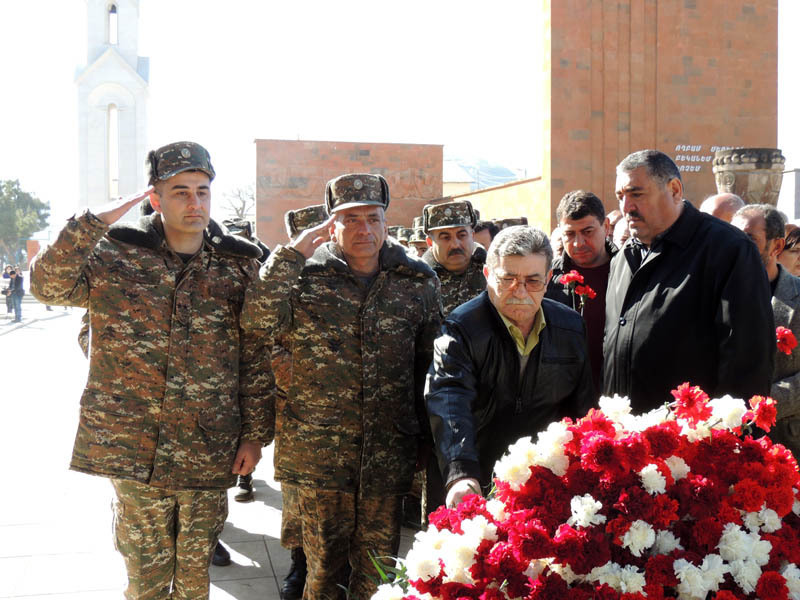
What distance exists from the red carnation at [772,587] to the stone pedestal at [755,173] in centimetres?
1427

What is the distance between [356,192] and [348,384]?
804mm

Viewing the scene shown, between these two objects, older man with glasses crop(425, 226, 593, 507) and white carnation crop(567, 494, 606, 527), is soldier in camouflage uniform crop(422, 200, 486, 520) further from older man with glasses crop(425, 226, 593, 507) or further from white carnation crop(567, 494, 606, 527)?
white carnation crop(567, 494, 606, 527)

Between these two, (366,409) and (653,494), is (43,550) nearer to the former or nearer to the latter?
(366,409)

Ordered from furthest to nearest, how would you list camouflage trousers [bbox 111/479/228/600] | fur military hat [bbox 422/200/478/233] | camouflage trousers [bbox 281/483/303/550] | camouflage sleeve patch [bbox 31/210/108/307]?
fur military hat [bbox 422/200/478/233] → camouflage trousers [bbox 281/483/303/550] → camouflage trousers [bbox 111/479/228/600] → camouflage sleeve patch [bbox 31/210/108/307]

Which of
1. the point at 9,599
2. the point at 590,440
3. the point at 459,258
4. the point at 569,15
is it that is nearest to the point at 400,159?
the point at 569,15

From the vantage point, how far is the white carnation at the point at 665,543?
1.46 metres

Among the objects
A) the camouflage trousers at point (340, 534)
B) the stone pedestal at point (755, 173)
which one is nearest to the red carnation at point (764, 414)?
the camouflage trousers at point (340, 534)

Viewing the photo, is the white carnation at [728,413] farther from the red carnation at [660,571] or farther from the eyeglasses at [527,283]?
the eyeglasses at [527,283]

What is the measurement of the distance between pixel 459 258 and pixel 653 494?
3.56m

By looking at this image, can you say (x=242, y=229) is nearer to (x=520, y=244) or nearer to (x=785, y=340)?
(x=520, y=244)

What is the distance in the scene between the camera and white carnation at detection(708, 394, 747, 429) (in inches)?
63.6

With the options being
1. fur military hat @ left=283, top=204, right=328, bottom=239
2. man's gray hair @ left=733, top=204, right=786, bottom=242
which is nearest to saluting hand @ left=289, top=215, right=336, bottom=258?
man's gray hair @ left=733, top=204, right=786, bottom=242

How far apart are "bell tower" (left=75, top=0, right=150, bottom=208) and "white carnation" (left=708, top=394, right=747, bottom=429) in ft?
140

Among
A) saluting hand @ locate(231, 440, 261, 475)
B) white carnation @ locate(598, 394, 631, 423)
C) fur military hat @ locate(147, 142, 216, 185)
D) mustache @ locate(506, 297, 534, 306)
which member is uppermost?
fur military hat @ locate(147, 142, 216, 185)
